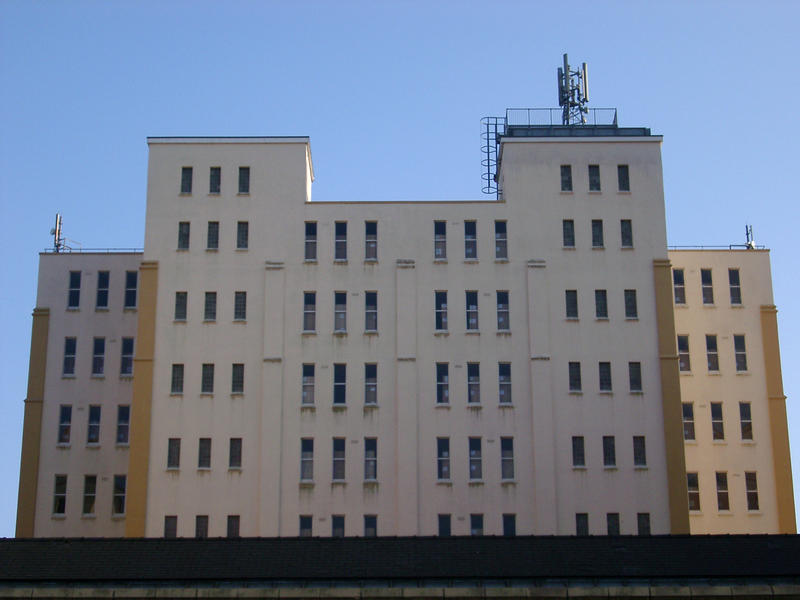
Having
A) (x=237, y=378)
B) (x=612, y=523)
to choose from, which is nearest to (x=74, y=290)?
(x=237, y=378)

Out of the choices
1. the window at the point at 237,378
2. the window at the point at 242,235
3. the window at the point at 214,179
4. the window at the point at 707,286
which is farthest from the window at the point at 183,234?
the window at the point at 707,286

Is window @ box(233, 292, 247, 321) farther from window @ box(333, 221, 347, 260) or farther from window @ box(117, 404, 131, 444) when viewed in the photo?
window @ box(117, 404, 131, 444)

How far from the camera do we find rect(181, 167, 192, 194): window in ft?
238

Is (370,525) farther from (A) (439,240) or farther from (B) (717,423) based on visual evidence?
(B) (717,423)

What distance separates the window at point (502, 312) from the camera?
70.6 m

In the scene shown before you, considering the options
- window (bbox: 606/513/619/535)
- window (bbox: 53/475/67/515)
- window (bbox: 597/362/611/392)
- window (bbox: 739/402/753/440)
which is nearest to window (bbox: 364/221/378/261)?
window (bbox: 597/362/611/392)

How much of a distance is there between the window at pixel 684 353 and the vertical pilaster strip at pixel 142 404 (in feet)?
116

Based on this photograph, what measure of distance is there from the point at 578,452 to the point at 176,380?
25.5 m

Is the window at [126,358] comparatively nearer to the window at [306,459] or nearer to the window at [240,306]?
the window at [240,306]

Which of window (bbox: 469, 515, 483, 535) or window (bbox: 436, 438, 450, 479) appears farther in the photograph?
window (bbox: 436, 438, 450, 479)

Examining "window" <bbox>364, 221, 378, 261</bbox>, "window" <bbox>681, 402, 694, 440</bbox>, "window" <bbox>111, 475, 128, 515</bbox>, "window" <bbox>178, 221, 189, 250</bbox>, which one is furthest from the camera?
"window" <bbox>681, 402, 694, 440</bbox>

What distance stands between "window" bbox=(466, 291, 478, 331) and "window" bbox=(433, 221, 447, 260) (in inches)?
121

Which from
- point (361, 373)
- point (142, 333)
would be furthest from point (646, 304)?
point (142, 333)

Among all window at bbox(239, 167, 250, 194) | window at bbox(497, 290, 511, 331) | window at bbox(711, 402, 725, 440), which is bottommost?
window at bbox(711, 402, 725, 440)
